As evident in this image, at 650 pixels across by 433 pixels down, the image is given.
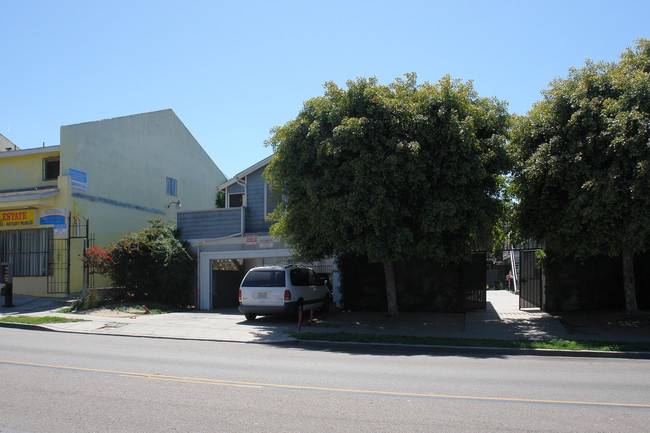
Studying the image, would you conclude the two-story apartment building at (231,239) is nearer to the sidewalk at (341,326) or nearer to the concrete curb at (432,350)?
Result: the sidewalk at (341,326)

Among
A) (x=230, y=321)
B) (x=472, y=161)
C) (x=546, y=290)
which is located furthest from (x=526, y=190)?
(x=230, y=321)

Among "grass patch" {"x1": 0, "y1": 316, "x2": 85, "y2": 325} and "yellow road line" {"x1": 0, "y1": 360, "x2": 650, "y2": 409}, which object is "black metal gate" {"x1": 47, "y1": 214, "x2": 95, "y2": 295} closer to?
"grass patch" {"x1": 0, "y1": 316, "x2": 85, "y2": 325}

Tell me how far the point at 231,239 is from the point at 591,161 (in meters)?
13.0

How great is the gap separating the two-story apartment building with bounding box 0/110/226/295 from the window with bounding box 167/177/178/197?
61 centimetres

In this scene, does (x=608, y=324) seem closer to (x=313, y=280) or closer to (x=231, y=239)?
(x=313, y=280)

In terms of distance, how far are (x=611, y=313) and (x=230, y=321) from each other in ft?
39.3

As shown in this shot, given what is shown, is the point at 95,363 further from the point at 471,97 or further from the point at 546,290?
the point at 546,290

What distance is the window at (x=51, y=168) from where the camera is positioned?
23.5 metres

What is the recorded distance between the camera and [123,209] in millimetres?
25234

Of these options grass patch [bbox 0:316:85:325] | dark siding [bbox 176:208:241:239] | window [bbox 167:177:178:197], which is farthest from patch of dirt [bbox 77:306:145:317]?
window [bbox 167:177:178:197]

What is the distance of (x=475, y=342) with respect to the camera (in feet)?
39.2

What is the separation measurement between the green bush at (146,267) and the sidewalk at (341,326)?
77.6 inches

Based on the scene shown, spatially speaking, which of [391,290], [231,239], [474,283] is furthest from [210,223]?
[474,283]

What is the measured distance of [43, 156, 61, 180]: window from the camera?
77.3 feet
